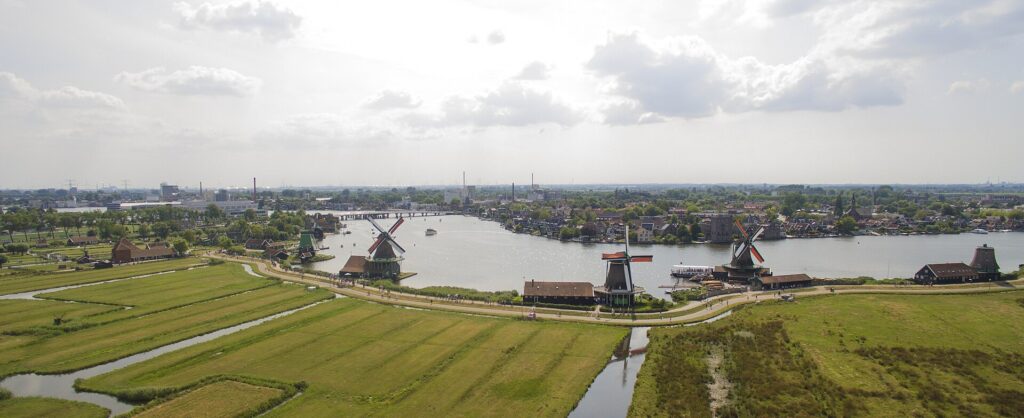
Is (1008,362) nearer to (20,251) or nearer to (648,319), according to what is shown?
(648,319)

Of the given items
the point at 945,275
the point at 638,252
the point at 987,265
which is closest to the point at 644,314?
the point at 945,275

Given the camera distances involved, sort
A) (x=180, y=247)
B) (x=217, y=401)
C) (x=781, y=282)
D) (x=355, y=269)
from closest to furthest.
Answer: (x=217, y=401)
(x=781, y=282)
(x=355, y=269)
(x=180, y=247)

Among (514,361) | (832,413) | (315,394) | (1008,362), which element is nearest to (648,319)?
(514,361)

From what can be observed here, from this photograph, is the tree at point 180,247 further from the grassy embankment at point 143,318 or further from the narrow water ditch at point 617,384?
the narrow water ditch at point 617,384

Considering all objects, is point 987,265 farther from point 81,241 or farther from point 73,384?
point 81,241

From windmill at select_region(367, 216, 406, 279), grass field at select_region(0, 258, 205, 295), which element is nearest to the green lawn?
grass field at select_region(0, 258, 205, 295)
